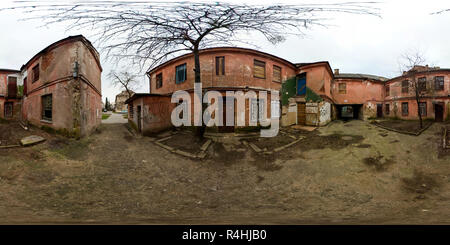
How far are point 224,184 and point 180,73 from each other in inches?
387

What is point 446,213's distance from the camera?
357 centimetres

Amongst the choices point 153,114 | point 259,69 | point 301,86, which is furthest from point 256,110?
point 153,114

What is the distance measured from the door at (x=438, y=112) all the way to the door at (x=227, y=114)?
1884cm

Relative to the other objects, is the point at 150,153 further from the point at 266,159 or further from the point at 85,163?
the point at 266,159

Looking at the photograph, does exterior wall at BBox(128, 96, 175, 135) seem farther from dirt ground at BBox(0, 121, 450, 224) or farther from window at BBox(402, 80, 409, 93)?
window at BBox(402, 80, 409, 93)

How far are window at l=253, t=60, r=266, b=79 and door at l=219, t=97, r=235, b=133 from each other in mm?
2567

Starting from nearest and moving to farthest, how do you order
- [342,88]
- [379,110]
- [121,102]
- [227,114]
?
[227,114]
[342,88]
[379,110]
[121,102]

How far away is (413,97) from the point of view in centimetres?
1609

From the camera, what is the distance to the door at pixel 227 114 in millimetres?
10930

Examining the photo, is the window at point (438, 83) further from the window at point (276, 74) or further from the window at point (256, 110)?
the window at point (256, 110)

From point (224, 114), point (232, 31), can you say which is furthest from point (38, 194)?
point (224, 114)

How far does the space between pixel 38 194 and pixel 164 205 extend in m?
2.94

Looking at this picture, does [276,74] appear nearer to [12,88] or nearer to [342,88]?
[342,88]

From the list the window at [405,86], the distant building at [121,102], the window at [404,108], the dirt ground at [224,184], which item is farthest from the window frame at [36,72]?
the distant building at [121,102]
